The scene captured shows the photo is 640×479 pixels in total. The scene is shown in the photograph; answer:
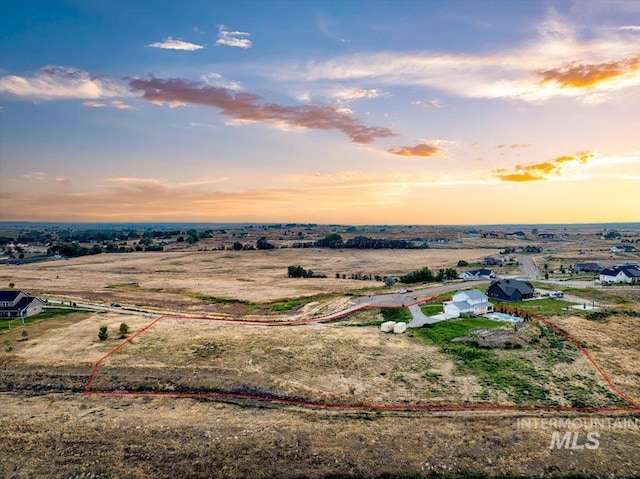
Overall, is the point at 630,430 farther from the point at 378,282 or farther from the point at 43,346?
the point at 378,282

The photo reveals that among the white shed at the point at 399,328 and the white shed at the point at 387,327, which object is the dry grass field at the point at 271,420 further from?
the white shed at the point at 387,327

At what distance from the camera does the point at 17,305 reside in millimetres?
56375

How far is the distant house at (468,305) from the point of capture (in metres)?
53.3

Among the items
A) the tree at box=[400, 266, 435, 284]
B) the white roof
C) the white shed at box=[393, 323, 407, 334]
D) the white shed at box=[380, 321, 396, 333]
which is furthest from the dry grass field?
the tree at box=[400, 266, 435, 284]

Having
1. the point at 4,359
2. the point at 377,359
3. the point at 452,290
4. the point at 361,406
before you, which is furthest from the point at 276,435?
the point at 452,290

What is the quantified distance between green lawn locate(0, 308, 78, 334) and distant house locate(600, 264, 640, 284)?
315 feet

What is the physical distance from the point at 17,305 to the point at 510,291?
73.5 meters

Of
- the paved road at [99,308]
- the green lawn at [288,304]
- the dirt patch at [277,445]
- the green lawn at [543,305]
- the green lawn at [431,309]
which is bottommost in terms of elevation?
the dirt patch at [277,445]

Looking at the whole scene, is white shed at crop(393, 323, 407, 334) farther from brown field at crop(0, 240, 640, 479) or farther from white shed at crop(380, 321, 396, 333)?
brown field at crop(0, 240, 640, 479)

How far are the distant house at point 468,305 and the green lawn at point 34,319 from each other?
5542 cm

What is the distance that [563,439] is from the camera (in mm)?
26453

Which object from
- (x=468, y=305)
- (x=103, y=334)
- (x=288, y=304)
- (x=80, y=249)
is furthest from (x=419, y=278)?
(x=80, y=249)

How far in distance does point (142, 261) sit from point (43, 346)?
4159 inches

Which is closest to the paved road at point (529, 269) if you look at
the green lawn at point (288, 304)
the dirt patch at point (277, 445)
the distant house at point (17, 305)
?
the green lawn at point (288, 304)
